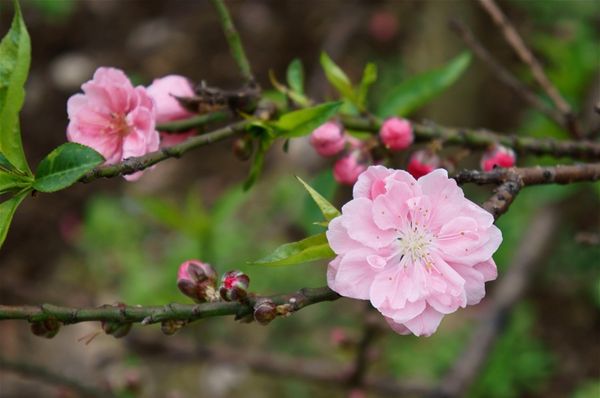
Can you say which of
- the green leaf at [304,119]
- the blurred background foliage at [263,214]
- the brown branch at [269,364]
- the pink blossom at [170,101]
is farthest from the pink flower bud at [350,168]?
the brown branch at [269,364]

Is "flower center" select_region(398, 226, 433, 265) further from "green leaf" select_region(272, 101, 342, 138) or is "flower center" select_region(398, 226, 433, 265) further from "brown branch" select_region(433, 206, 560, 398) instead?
"brown branch" select_region(433, 206, 560, 398)

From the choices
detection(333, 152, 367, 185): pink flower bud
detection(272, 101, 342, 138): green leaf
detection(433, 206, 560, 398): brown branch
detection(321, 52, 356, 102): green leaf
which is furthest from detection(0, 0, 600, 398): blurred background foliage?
detection(272, 101, 342, 138): green leaf

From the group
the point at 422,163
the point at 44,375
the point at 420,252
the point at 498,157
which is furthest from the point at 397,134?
the point at 44,375

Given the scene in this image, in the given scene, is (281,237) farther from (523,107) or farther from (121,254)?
(523,107)

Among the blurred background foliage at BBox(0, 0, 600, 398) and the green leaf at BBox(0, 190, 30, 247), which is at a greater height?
the green leaf at BBox(0, 190, 30, 247)

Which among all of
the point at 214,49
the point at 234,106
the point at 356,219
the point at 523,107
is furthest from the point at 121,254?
the point at 356,219

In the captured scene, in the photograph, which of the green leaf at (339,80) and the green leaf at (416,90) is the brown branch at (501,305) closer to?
the green leaf at (416,90)
